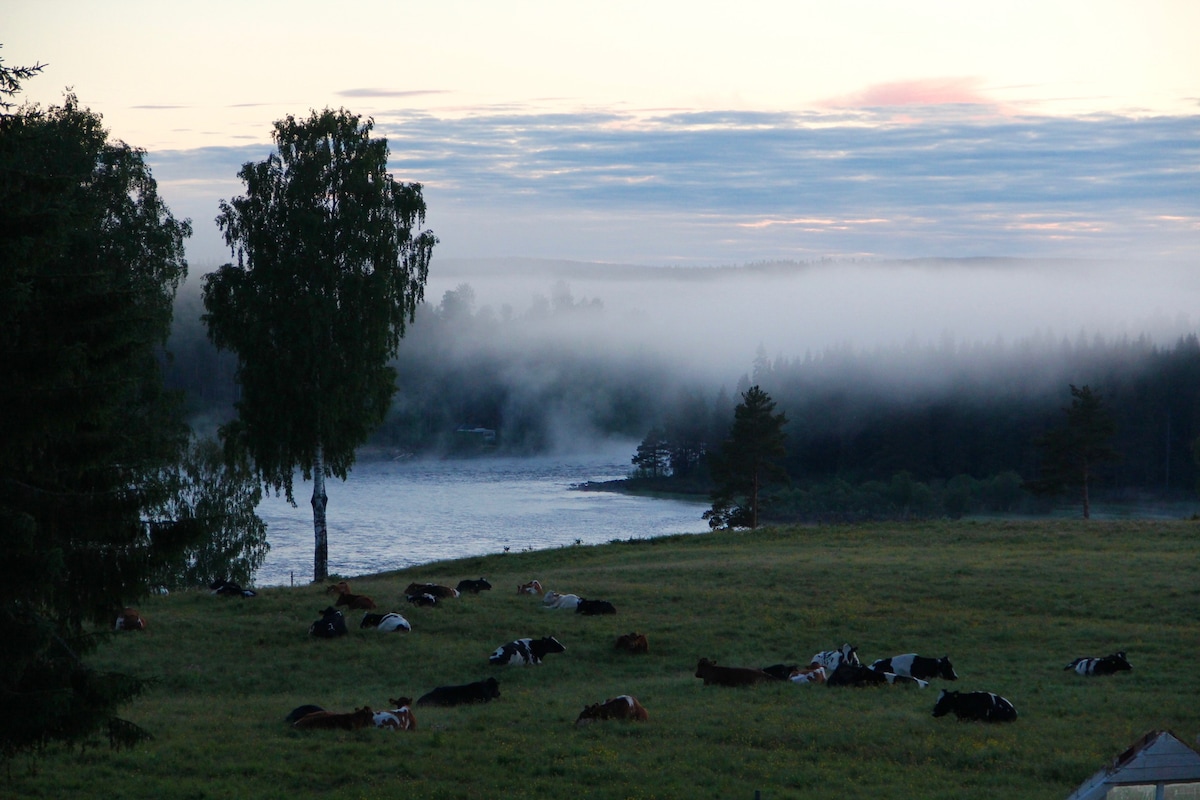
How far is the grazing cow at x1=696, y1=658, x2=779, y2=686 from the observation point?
16.0 metres

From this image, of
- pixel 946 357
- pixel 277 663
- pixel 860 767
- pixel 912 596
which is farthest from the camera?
pixel 946 357

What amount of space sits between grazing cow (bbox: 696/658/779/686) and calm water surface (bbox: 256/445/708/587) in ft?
77.0

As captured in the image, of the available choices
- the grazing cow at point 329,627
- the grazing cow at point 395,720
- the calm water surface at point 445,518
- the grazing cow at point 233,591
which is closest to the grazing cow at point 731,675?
the grazing cow at point 395,720

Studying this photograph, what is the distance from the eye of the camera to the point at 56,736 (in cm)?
921

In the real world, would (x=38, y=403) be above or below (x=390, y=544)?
above

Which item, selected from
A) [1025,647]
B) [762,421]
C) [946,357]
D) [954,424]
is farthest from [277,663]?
[946,357]

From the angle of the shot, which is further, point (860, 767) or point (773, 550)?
point (773, 550)

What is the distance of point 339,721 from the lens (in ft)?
43.2

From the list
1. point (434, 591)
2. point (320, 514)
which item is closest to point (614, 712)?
point (434, 591)

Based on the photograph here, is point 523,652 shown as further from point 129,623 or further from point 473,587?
point 129,623

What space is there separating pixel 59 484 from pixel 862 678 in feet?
39.3

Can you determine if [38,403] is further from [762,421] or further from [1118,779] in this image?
[762,421]

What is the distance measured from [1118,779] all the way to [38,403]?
29.9ft

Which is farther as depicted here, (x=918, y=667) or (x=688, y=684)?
(x=918, y=667)
